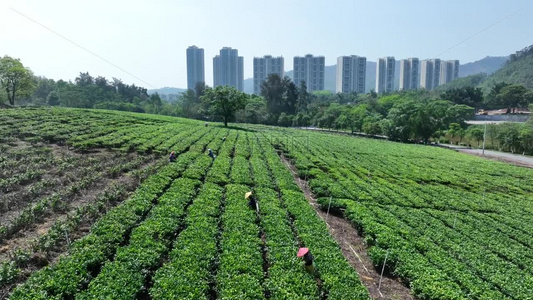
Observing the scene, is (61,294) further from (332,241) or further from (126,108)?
(126,108)

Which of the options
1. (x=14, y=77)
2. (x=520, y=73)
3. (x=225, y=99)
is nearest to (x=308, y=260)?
(x=225, y=99)

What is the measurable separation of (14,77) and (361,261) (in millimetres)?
81741

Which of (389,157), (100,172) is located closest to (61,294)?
(100,172)

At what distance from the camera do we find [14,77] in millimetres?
64625

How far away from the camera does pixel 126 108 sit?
10219 centimetres

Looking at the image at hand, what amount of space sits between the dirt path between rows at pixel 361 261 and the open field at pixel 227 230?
0.30 m

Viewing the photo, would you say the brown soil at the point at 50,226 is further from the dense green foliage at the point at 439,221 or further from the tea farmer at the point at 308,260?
the dense green foliage at the point at 439,221

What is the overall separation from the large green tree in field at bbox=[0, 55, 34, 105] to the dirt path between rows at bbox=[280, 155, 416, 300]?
7597 cm

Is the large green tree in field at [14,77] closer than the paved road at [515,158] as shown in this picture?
No

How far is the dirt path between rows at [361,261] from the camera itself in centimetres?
1129

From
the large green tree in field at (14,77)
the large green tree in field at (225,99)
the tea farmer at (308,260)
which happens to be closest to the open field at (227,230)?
the tea farmer at (308,260)

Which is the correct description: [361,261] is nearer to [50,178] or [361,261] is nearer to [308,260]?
[308,260]

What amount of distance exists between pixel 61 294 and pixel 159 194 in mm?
8864

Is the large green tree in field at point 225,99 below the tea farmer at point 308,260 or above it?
above
